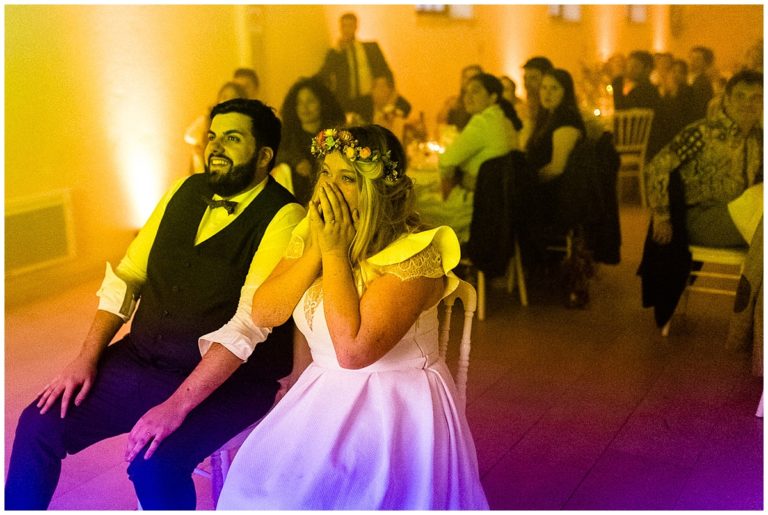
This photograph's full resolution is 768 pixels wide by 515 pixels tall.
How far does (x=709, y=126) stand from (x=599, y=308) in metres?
1.19

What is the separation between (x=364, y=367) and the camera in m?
1.77

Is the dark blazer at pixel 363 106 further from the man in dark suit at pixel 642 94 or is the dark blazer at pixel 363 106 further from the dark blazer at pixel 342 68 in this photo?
the man in dark suit at pixel 642 94

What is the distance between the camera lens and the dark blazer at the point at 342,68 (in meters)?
7.52

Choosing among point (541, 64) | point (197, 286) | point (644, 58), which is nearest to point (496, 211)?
point (541, 64)

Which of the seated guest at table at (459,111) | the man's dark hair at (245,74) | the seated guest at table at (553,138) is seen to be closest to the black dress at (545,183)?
the seated guest at table at (553,138)

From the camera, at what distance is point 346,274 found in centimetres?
175

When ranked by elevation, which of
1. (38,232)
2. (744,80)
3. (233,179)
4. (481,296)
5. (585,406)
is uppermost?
(744,80)

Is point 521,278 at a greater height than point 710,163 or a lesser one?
lesser

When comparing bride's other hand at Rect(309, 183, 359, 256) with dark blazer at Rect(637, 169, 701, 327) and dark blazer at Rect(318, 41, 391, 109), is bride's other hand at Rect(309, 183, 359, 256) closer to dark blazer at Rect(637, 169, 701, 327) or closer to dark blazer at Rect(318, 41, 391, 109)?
dark blazer at Rect(637, 169, 701, 327)

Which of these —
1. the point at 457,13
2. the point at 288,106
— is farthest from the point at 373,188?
the point at 457,13

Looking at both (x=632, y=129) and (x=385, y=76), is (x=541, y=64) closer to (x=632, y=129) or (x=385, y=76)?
(x=385, y=76)

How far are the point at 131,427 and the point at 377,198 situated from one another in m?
0.79

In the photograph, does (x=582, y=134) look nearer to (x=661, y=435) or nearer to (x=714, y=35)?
(x=661, y=435)

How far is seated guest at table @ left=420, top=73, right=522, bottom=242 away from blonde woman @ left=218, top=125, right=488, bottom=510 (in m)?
2.64
